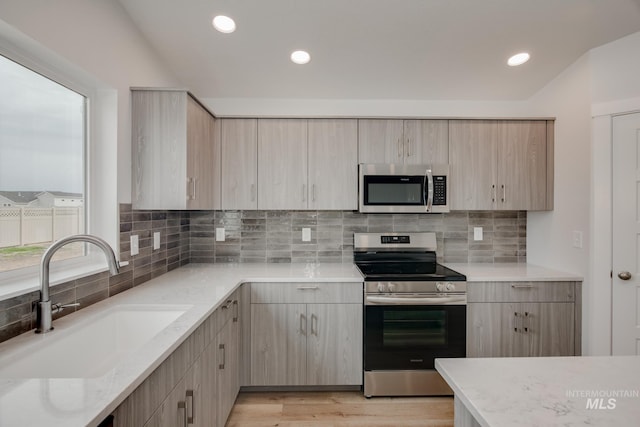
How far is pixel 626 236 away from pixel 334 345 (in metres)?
2.13

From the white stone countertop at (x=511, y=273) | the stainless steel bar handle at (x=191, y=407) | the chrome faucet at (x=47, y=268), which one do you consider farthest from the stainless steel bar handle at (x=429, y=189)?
the chrome faucet at (x=47, y=268)

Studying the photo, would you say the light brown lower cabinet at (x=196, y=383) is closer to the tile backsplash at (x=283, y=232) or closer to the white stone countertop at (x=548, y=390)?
the tile backsplash at (x=283, y=232)

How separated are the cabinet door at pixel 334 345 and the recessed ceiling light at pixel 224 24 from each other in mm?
1931

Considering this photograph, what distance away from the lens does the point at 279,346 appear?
91.7 inches

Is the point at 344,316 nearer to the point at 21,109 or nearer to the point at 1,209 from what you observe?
the point at 1,209

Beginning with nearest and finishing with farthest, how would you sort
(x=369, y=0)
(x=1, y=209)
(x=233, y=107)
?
(x=1, y=209) → (x=369, y=0) → (x=233, y=107)

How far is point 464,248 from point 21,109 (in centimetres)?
316

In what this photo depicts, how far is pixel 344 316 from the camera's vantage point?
2332 millimetres

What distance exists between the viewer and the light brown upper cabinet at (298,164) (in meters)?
2.64

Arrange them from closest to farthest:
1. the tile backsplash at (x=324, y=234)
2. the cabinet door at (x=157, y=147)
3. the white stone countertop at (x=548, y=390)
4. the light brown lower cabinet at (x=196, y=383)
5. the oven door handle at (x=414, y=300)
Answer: the white stone countertop at (x=548, y=390), the light brown lower cabinet at (x=196, y=383), the cabinet door at (x=157, y=147), the oven door handle at (x=414, y=300), the tile backsplash at (x=324, y=234)

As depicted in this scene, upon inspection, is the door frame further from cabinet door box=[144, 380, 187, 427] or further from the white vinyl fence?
the white vinyl fence

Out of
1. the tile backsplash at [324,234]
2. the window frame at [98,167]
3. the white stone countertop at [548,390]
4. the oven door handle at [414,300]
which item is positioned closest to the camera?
the white stone countertop at [548,390]

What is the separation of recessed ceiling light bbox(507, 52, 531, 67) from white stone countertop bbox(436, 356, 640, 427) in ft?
7.09

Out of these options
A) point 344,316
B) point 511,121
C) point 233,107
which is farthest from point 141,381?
point 511,121
